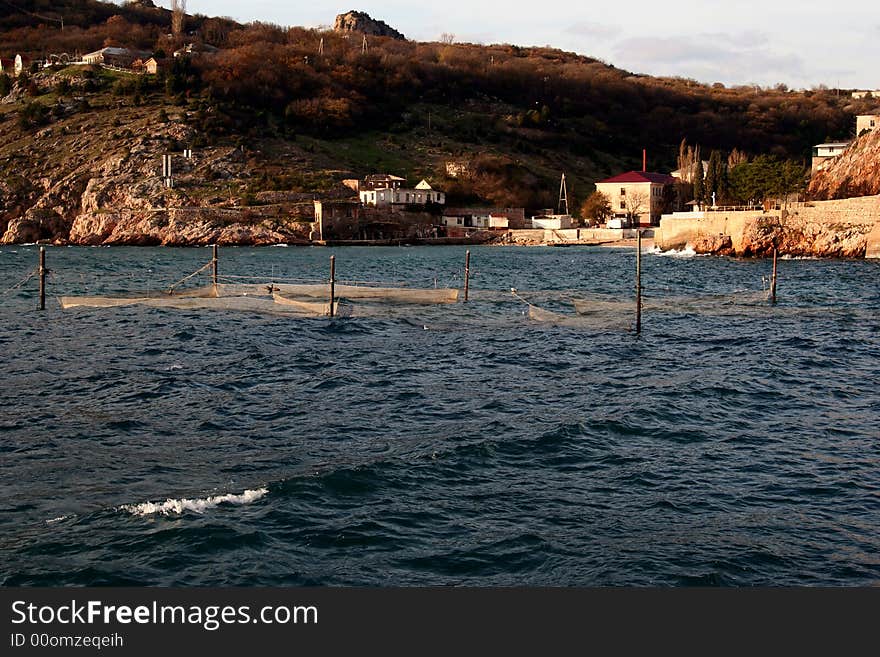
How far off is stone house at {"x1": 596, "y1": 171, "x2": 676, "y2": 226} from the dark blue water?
279 feet

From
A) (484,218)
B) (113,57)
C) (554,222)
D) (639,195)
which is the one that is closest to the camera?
(554,222)

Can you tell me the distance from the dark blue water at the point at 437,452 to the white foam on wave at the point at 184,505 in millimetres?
40

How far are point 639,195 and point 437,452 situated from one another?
105015 millimetres

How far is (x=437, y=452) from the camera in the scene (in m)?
15.7

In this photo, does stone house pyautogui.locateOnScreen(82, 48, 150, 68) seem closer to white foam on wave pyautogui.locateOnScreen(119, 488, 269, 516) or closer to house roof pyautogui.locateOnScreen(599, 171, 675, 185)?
house roof pyautogui.locateOnScreen(599, 171, 675, 185)

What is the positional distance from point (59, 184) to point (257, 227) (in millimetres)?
25688

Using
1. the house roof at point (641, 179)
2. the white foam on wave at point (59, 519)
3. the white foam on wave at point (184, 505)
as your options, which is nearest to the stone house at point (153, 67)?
the house roof at point (641, 179)

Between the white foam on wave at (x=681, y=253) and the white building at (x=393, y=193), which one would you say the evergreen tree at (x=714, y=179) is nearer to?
the white foam on wave at (x=681, y=253)

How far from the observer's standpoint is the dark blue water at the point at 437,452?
11.3 meters

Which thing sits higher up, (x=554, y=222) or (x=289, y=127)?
(x=289, y=127)

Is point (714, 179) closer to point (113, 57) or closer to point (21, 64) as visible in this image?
point (113, 57)

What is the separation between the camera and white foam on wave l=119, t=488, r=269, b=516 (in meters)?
12.6

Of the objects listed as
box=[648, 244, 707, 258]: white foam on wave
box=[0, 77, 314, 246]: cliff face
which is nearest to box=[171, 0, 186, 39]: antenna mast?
box=[0, 77, 314, 246]: cliff face

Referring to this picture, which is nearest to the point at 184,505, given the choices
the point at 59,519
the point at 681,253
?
the point at 59,519
